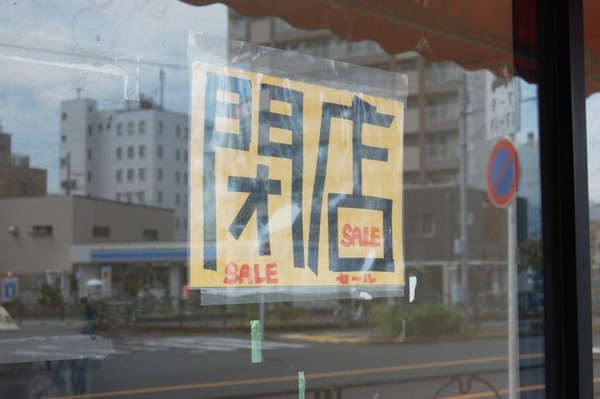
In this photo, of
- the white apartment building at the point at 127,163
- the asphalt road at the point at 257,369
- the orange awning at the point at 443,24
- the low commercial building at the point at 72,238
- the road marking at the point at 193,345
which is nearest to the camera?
the orange awning at the point at 443,24

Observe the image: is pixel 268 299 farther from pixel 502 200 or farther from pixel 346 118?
pixel 502 200

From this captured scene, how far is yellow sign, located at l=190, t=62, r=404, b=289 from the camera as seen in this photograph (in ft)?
4.85

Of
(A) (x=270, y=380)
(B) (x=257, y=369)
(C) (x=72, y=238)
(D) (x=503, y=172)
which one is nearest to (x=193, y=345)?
(B) (x=257, y=369)

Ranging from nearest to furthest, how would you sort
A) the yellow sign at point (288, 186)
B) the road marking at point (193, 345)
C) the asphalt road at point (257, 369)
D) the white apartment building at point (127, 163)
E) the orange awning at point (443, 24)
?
the yellow sign at point (288, 186) < the orange awning at point (443, 24) < the asphalt road at point (257, 369) < the white apartment building at point (127, 163) < the road marking at point (193, 345)

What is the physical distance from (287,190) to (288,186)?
1cm

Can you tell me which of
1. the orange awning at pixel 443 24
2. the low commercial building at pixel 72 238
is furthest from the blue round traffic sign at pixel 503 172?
Answer: the low commercial building at pixel 72 238

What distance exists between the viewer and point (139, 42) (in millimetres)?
1795

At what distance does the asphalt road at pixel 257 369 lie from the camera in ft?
10.3

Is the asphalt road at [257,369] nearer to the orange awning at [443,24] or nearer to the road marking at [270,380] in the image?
the road marking at [270,380]

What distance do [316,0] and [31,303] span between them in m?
13.8

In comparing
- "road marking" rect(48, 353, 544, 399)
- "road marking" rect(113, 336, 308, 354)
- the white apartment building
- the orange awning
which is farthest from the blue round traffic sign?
"road marking" rect(113, 336, 308, 354)

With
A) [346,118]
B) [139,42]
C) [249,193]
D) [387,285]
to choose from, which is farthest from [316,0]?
[387,285]

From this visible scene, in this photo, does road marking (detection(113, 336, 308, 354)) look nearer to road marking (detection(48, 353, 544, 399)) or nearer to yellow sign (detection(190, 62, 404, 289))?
road marking (detection(48, 353, 544, 399))

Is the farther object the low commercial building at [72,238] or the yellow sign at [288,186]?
the low commercial building at [72,238]
